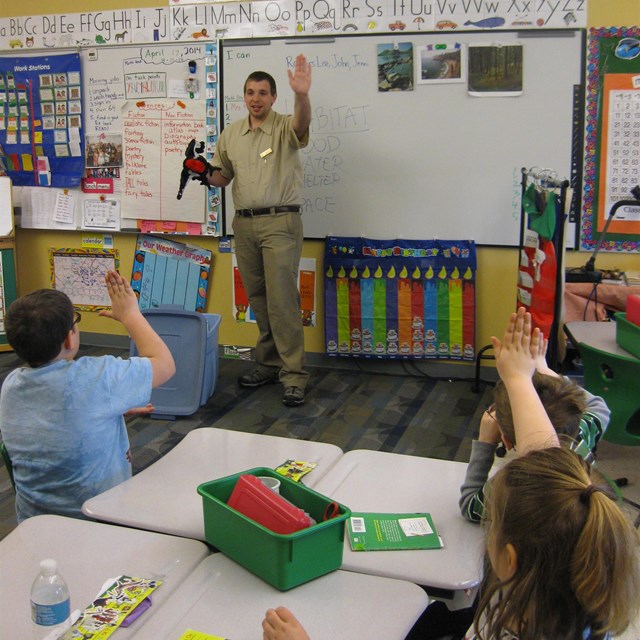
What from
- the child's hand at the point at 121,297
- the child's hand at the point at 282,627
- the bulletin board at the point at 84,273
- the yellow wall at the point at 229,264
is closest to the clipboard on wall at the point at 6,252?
the yellow wall at the point at 229,264

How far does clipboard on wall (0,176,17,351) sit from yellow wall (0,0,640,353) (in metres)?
0.15

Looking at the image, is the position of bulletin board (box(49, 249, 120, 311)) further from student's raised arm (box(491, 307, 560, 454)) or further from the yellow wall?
student's raised arm (box(491, 307, 560, 454))

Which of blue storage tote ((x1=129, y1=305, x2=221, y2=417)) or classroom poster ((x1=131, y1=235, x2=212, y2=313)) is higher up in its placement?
classroom poster ((x1=131, y1=235, x2=212, y2=313))

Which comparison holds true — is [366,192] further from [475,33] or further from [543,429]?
[543,429]

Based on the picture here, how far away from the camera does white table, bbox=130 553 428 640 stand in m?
1.29

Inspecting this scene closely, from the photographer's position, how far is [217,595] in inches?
54.6

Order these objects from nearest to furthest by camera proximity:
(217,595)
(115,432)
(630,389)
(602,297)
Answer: (217,595) → (115,432) → (630,389) → (602,297)

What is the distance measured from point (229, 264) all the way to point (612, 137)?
240 centimetres

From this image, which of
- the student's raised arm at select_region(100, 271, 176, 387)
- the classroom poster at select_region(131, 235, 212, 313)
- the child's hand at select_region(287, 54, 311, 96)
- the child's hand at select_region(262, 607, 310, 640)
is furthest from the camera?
the classroom poster at select_region(131, 235, 212, 313)

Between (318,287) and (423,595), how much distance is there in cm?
353

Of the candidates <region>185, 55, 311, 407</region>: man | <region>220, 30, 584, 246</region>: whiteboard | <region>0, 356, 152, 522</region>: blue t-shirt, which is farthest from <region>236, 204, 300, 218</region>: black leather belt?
<region>0, 356, 152, 522</region>: blue t-shirt

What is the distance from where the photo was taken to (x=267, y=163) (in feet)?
13.8

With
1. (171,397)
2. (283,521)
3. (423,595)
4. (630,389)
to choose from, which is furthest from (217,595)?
(171,397)

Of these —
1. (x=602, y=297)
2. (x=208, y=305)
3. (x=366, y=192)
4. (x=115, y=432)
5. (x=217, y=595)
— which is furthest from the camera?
(x=208, y=305)
